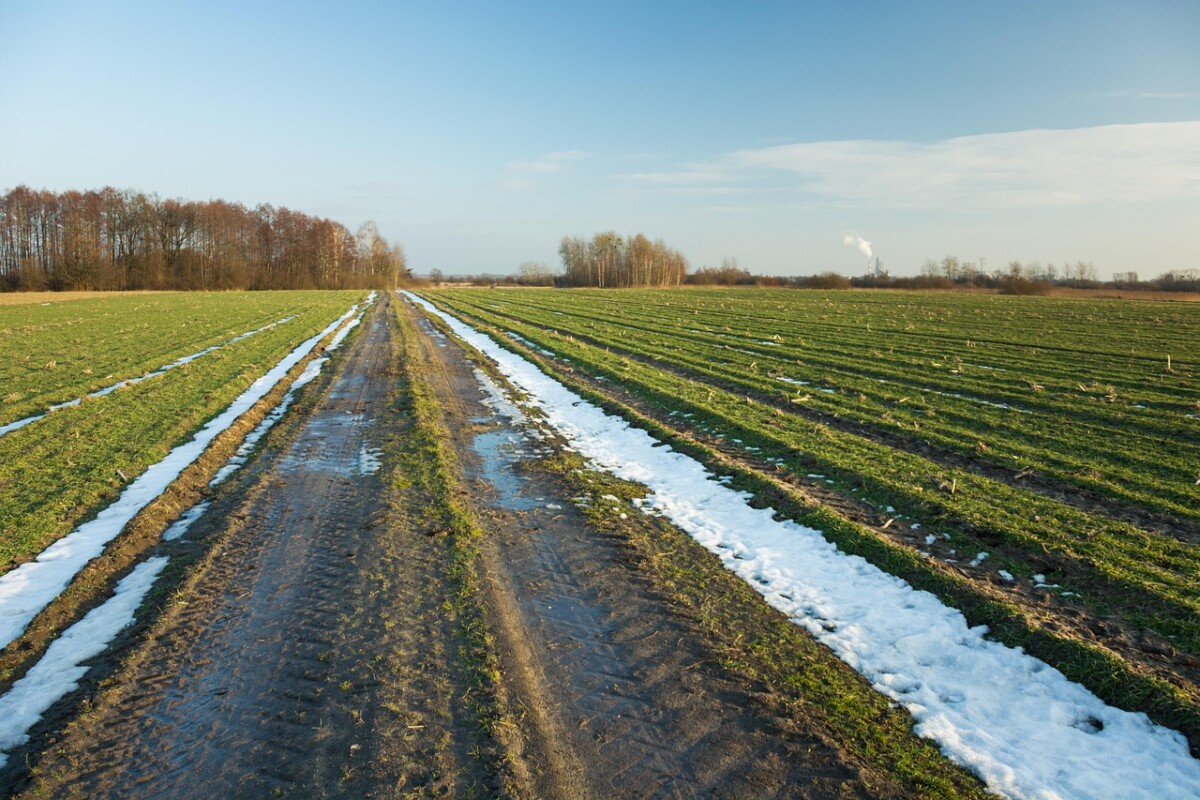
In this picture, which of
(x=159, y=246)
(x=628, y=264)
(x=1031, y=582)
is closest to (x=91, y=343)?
(x=1031, y=582)

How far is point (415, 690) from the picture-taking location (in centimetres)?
448

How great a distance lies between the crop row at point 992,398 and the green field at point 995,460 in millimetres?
63

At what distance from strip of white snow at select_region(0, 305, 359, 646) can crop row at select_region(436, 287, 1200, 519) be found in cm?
1216

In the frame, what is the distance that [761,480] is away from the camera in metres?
9.28

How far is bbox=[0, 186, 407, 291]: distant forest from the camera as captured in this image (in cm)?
8331

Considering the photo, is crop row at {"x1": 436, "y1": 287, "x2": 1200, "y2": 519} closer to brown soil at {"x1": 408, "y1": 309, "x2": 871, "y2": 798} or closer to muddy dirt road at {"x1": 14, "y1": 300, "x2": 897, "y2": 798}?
brown soil at {"x1": 408, "y1": 309, "x2": 871, "y2": 798}

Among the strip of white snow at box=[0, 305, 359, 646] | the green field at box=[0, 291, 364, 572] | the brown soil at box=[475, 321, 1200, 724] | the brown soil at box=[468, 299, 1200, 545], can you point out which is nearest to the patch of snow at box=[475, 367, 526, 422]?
the brown soil at box=[475, 321, 1200, 724]

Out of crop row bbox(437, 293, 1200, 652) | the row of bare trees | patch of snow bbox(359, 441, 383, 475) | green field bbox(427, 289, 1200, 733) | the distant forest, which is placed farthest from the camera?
the row of bare trees

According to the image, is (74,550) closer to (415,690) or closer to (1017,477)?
(415,690)

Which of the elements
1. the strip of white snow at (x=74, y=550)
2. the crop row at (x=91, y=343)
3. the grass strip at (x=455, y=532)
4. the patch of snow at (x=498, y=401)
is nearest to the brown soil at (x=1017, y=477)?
the patch of snow at (x=498, y=401)

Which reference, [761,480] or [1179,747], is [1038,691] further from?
[761,480]

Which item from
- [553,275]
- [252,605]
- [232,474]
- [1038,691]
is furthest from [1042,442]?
[553,275]

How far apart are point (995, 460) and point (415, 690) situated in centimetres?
974

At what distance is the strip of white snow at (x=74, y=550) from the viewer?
5.68 metres
